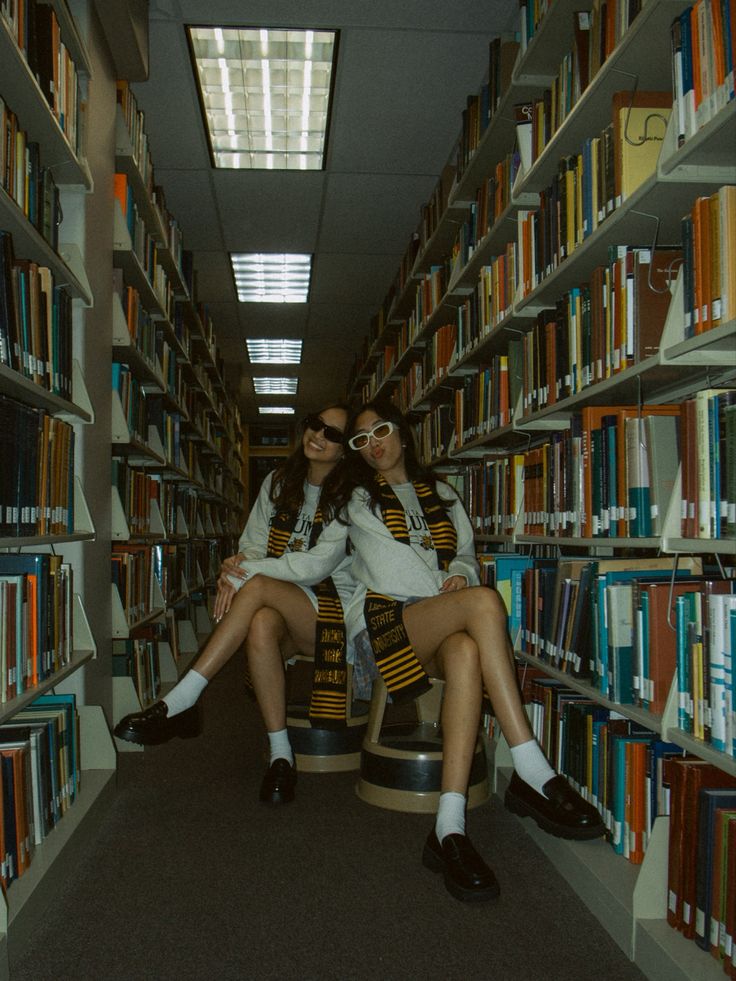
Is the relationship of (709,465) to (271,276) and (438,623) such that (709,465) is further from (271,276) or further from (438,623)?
(271,276)

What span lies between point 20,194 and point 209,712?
2368mm

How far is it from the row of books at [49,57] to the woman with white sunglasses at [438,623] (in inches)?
47.7

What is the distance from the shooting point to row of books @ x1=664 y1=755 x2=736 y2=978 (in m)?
1.23

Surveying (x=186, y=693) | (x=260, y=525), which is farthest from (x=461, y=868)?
(x=260, y=525)

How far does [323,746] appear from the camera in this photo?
8.24 feet

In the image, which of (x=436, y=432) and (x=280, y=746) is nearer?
(x=280, y=746)

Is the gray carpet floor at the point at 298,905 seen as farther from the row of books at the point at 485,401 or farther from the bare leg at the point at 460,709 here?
the row of books at the point at 485,401

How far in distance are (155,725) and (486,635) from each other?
932 mm

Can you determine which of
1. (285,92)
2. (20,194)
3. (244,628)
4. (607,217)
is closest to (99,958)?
(244,628)

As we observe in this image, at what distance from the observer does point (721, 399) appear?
51.1 inches

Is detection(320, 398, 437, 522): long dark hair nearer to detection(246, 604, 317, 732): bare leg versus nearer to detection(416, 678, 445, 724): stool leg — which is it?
detection(246, 604, 317, 732): bare leg

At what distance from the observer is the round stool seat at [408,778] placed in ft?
7.04

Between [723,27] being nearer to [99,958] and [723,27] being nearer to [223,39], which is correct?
[99,958]

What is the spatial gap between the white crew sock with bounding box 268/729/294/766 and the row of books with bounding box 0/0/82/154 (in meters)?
1.74
